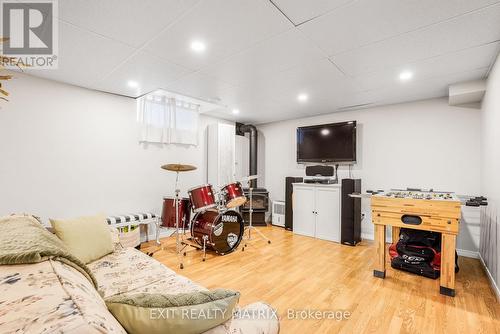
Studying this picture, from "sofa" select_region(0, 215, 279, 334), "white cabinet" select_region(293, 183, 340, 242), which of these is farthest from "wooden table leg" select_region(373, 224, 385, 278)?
"sofa" select_region(0, 215, 279, 334)

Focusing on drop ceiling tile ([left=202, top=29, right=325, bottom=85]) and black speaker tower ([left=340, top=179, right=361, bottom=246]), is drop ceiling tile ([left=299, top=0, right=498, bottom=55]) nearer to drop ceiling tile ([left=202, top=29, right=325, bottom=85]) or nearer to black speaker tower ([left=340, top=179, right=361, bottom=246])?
drop ceiling tile ([left=202, top=29, right=325, bottom=85])

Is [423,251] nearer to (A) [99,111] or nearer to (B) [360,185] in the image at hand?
(B) [360,185]

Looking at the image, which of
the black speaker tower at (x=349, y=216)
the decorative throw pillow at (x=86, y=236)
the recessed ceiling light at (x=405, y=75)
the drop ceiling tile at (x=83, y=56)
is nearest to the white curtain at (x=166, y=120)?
the drop ceiling tile at (x=83, y=56)

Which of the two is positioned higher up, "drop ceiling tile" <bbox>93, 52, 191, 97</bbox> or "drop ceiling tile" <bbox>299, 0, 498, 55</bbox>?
"drop ceiling tile" <bbox>93, 52, 191, 97</bbox>

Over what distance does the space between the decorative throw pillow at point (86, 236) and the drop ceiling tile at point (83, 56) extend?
1611 millimetres

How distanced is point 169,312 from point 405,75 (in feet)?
11.0

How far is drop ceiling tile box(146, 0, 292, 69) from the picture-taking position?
165cm

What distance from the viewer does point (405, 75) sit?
2.77 metres

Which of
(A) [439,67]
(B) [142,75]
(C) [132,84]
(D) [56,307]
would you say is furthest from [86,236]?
(A) [439,67]

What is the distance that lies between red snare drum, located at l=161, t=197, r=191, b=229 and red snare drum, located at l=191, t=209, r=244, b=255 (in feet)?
0.68

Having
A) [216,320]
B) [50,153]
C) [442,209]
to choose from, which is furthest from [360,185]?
[50,153]

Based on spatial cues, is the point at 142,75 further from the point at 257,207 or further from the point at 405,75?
the point at 257,207

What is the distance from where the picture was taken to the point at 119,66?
2598 mm

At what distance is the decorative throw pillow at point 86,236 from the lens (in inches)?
74.7
